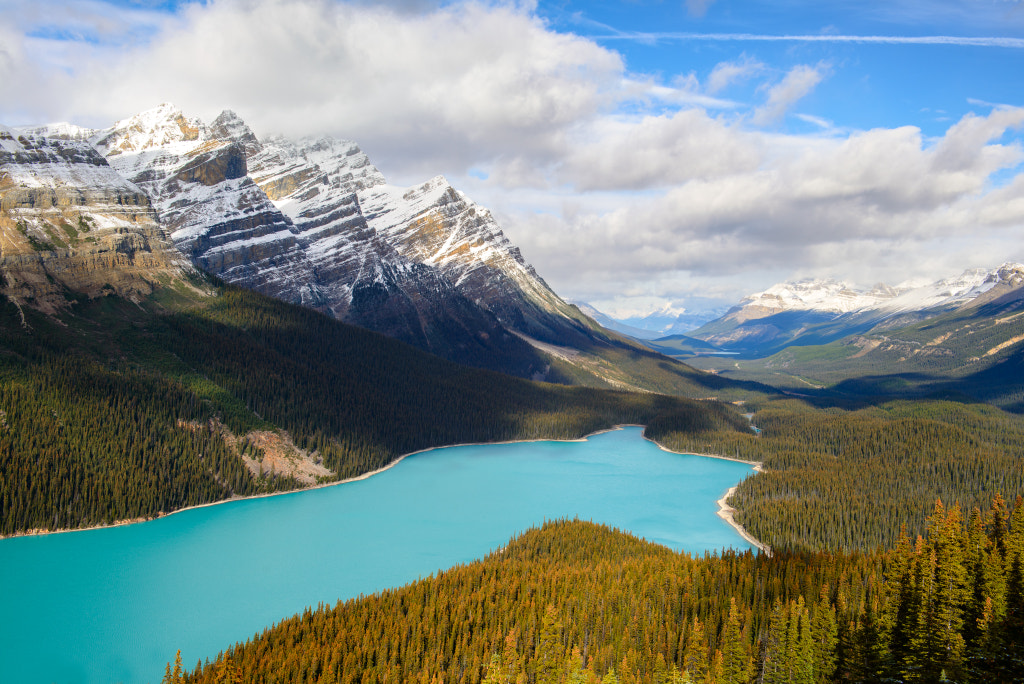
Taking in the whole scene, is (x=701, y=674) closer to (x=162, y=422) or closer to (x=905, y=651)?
(x=905, y=651)

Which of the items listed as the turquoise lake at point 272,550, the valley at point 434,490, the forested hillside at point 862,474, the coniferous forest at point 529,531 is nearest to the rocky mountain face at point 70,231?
the valley at point 434,490

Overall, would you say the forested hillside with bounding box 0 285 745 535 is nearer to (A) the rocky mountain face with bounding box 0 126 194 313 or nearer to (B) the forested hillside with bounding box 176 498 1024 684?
(A) the rocky mountain face with bounding box 0 126 194 313

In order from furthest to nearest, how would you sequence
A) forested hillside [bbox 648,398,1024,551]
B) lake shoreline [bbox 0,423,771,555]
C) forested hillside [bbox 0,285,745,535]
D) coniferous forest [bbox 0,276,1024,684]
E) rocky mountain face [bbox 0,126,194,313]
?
rocky mountain face [bbox 0,126,194,313] < forested hillside [bbox 648,398,1024,551] < forested hillside [bbox 0,285,745,535] < lake shoreline [bbox 0,423,771,555] < coniferous forest [bbox 0,276,1024,684]

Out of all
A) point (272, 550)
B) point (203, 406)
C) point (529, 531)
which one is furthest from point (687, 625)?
point (203, 406)

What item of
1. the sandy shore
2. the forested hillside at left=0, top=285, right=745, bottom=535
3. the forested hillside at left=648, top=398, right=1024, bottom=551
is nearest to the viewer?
the forested hillside at left=0, top=285, right=745, bottom=535

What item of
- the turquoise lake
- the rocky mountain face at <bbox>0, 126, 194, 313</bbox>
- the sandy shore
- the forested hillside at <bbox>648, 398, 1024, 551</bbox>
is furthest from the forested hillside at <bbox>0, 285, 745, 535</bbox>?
the sandy shore

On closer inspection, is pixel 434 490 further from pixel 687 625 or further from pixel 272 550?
pixel 687 625

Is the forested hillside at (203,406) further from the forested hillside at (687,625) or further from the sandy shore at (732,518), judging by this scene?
the sandy shore at (732,518)
